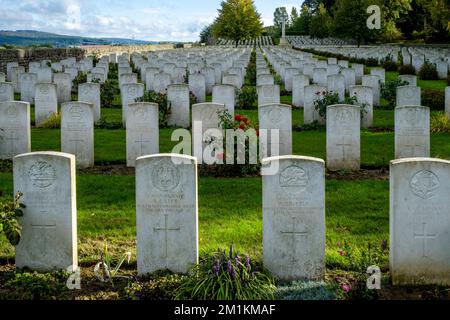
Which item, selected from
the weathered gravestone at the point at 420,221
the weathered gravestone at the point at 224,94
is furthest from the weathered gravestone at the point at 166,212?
the weathered gravestone at the point at 224,94

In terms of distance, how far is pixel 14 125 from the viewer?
11891mm

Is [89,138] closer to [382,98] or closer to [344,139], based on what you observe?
[344,139]

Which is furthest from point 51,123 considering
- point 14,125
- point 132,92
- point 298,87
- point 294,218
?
point 294,218

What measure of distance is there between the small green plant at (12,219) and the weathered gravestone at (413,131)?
275 inches

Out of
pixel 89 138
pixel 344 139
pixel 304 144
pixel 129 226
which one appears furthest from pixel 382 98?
pixel 129 226

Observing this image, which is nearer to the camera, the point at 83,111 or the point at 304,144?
the point at 83,111

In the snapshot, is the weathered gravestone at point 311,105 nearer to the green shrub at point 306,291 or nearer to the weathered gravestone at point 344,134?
the weathered gravestone at point 344,134

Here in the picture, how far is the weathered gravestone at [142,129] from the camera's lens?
37.2ft

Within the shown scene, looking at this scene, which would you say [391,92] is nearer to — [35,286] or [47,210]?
[47,210]

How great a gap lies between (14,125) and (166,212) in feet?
20.9

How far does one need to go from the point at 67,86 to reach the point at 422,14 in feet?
165

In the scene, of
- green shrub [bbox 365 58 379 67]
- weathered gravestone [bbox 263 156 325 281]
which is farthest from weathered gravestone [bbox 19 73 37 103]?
→ green shrub [bbox 365 58 379 67]

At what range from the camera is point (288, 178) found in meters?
6.45
